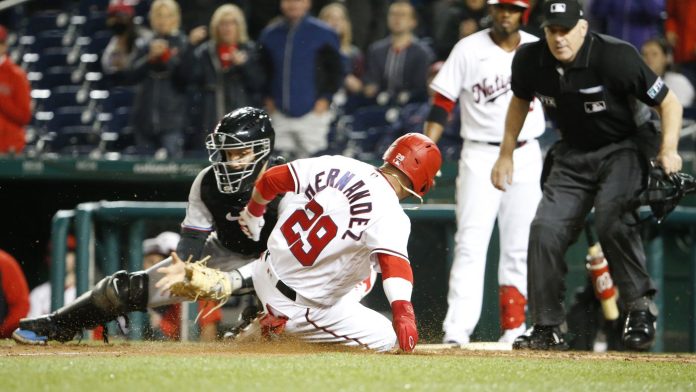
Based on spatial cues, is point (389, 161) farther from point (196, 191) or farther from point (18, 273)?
point (18, 273)

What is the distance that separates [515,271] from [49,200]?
14.5 ft

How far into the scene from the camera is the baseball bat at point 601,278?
7750 mm

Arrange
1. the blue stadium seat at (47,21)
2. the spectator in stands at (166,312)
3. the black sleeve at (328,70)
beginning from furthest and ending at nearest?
the blue stadium seat at (47,21) → the black sleeve at (328,70) → the spectator in stands at (166,312)

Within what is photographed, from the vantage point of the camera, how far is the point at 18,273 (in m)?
7.54

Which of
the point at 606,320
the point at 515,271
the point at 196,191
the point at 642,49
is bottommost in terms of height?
the point at 606,320

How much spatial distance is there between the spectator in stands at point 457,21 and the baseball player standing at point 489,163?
9.42ft

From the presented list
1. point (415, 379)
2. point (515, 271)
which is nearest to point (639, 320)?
point (515, 271)

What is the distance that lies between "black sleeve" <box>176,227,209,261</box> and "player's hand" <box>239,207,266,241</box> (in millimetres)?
273

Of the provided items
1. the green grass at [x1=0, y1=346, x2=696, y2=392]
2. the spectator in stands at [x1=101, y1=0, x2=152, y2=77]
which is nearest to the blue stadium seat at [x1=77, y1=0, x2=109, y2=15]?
the spectator in stands at [x1=101, y1=0, x2=152, y2=77]

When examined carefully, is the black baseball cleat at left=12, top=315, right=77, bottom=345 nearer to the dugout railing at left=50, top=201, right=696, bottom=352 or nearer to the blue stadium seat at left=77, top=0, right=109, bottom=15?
the dugout railing at left=50, top=201, right=696, bottom=352

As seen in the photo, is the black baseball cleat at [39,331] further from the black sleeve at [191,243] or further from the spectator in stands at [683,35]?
the spectator in stands at [683,35]

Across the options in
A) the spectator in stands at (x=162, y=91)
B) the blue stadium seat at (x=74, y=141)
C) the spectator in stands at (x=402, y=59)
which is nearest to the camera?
the spectator in stands at (x=162, y=91)

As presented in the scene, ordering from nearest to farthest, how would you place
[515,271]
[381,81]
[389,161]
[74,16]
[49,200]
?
[389,161]
[515,271]
[49,200]
[381,81]
[74,16]

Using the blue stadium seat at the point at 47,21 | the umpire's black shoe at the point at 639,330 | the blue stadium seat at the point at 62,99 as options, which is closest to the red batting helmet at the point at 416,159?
the umpire's black shoe at the point at 639,330
